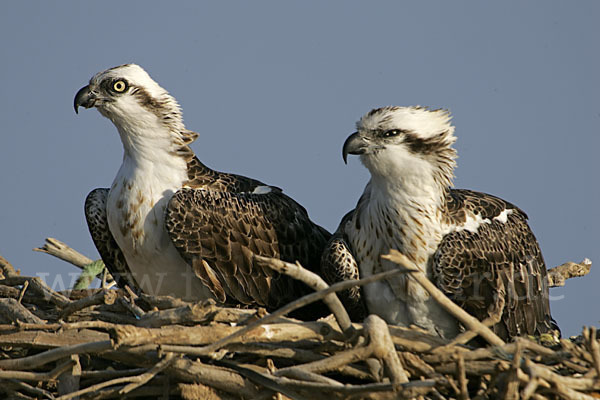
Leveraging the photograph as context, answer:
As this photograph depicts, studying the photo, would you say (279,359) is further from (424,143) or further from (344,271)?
(424,143)

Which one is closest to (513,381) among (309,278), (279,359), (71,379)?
(309,278)

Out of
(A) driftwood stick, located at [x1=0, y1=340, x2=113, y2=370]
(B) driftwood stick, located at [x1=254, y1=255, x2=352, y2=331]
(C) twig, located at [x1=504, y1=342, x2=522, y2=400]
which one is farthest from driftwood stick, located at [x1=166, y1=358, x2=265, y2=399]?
(C) twig, located at [x1=504, y1=342, x2=522, y2=400]

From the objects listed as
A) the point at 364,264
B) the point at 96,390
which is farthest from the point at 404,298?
the point at 96,390

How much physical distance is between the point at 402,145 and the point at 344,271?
3.84 ft

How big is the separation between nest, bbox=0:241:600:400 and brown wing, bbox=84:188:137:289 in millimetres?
2105

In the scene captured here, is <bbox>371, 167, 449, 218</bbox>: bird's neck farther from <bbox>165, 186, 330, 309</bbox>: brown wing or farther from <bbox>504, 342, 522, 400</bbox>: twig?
<bbox>504, 342, 522, 400</bbox>: twig

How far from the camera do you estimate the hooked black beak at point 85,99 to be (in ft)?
27.5

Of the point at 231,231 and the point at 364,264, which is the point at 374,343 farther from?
the point at 231,231

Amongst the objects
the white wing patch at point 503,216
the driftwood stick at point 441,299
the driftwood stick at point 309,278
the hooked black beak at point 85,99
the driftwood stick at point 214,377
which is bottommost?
the driftwood stick at point 214,377

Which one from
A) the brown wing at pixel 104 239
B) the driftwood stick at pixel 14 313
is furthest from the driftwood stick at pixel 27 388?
the brown wing at pixel 104 239

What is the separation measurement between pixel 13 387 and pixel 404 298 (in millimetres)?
3148

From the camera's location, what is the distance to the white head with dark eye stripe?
25.1ft

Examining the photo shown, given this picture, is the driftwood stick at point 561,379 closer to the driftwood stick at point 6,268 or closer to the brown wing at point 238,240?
the brown wing at point 238,240

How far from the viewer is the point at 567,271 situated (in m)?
9.23
